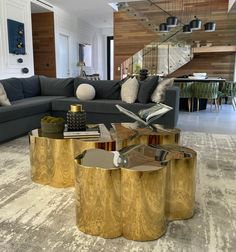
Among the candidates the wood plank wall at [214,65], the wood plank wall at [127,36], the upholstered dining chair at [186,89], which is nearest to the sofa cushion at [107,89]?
the upholstered dining chair at [186,89]

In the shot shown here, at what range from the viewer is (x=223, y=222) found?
1707 millimetres

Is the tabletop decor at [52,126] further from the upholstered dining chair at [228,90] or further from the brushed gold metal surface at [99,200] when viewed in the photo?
the upholstered dining chair at [228,90]

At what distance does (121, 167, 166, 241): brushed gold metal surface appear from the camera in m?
1.46

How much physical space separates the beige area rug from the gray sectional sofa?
1111 millimetres

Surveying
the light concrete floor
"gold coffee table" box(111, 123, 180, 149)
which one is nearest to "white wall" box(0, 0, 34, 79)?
the light concrete floor

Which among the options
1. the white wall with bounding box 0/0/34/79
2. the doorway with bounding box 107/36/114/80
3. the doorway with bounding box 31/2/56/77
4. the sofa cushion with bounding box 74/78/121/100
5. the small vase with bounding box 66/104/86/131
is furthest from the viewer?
the doorway with bounding box 107/36/114/80

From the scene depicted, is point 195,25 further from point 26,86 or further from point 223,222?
point 223,222

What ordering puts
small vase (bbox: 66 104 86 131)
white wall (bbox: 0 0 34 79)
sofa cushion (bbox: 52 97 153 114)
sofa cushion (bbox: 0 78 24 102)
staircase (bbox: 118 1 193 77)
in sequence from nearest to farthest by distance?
small vase (bbox: 66 104 86 131) → sofa cushion (bbox: 52 97 153 114) → sofa cushion (bbox: 0 78 24 102) → white wall (bbox: 0 0 34 79) → staircase (bbox: 118 1 193 77)

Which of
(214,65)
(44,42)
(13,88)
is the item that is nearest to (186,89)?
(214,65)

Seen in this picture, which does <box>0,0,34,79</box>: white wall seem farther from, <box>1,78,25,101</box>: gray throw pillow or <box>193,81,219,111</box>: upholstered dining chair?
<box>193,81,219,111</box>: upholstered dining chair

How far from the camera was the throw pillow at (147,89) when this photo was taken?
4.02 m

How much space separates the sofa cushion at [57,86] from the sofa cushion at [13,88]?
1.87 ft

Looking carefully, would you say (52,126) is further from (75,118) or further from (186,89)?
(186,89)

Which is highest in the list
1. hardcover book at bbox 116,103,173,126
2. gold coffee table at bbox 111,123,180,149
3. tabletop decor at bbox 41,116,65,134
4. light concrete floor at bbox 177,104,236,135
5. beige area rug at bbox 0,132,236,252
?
hardcover book at bbox 116,103,173,126
